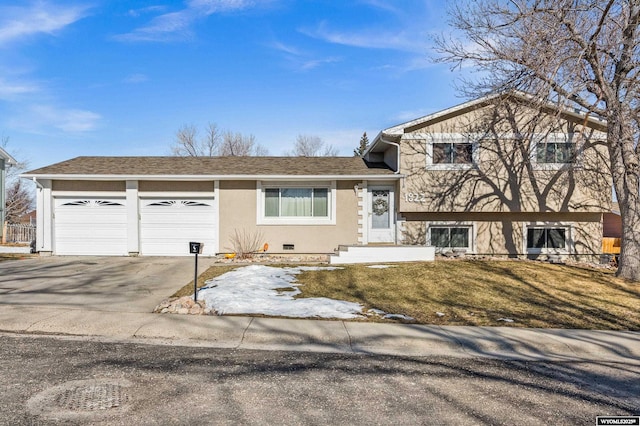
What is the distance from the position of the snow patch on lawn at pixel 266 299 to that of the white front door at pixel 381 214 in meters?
5.27

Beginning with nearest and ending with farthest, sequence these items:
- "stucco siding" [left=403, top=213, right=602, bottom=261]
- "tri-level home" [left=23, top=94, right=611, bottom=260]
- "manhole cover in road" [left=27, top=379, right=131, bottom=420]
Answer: "manhole cover in road" [left=27, top=379, right=131, bottom=420], "tri-level home" [left=23, top=94, right=611, bottom=260], "stucco siding" [left=403, top=213, right=602, bottom=261]

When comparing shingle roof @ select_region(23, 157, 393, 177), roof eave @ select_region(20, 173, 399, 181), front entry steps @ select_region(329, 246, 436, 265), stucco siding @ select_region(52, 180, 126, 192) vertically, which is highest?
Result: shingle roof @ select_region(23, 157, 393, 177)

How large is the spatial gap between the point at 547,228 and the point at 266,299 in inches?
443

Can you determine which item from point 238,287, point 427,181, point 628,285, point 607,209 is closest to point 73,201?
point 238,287

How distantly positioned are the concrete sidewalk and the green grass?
779 millimetres

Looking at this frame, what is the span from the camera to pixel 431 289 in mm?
9742

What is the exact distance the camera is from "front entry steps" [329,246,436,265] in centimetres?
1330

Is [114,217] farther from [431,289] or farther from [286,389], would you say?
[286,389]

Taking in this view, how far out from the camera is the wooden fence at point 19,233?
67.7 feet

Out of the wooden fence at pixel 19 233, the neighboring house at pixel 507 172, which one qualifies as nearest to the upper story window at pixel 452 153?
the neighboring house at pixel 507 172

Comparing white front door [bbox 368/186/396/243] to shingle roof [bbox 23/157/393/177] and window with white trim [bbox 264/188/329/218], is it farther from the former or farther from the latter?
window with white trim [bbox 264/188/329/218]

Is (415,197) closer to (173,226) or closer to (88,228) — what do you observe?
(173,226)

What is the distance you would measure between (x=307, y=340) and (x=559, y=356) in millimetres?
3572

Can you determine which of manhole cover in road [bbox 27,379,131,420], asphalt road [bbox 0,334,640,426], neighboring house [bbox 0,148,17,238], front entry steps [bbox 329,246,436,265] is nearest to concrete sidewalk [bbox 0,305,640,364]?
asphalt road [bbox 0,334,640,426]
